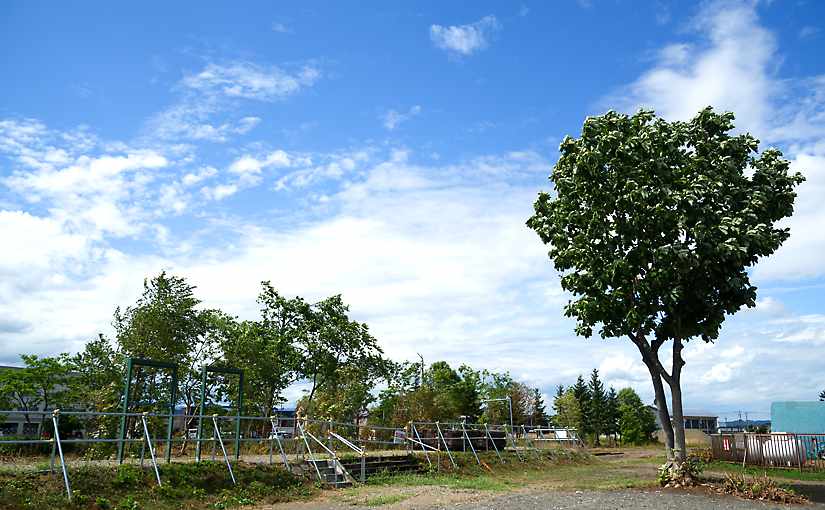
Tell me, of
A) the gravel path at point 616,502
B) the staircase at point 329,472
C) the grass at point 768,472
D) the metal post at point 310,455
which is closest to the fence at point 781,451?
the grass at point 768,472

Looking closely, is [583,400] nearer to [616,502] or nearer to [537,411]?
[537,411]

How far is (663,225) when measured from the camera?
17953mm

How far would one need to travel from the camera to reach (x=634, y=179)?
18.4 metres

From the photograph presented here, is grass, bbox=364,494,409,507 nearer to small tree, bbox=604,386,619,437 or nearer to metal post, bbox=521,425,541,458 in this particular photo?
metal post, bbox=521,425,541,458

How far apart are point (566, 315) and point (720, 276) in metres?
4.41

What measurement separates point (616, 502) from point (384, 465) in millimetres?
9537

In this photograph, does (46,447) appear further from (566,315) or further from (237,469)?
(566,315)

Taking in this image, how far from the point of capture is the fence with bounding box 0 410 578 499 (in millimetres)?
16438

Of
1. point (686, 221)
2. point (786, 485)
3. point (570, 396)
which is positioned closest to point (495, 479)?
point (786, 485)

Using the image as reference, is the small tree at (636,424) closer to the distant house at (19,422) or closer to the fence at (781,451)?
the fence at (781,451)

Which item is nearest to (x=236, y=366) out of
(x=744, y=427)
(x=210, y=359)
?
(x=210, y=359)

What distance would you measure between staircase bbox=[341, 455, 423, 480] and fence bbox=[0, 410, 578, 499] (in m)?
0.45

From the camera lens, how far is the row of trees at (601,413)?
54844 millimetres

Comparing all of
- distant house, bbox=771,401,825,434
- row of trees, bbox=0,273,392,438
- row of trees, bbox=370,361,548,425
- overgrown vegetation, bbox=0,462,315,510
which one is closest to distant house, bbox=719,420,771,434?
distant house, bbox=771,401,825,434
